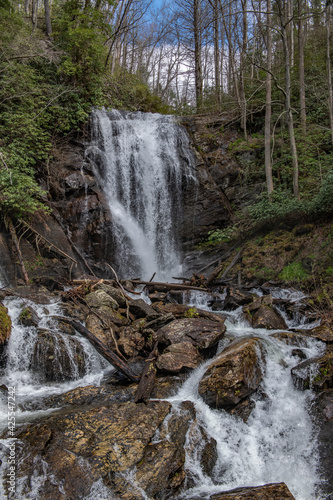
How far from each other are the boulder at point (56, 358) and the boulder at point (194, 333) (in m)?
1.70

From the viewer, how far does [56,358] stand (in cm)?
568

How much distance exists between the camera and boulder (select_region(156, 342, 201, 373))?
552 centimetres

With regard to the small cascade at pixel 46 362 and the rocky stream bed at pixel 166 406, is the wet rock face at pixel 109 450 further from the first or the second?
the small cascade at pixel 46 362

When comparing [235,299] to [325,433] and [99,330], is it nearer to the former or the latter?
[99,330]

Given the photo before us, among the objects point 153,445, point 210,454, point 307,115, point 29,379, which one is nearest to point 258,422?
point 210,454

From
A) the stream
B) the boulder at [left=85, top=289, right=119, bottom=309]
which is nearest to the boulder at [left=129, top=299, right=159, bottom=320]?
the boulder at [left=85, top=289, right=119, bottom=309]

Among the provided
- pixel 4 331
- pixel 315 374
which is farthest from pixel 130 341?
pixel 315 374

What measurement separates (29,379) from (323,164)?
504 inches

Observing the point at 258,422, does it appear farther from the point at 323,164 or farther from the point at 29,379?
the point at 323,164

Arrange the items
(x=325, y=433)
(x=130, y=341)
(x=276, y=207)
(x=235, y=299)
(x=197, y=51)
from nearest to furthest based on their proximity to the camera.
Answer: (x=325, y=433) → (x=130, y=341) → (x=235, y=299) → (x=276, y=207) → (x=197, y=51)

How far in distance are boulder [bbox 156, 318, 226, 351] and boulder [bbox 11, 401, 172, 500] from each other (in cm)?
185

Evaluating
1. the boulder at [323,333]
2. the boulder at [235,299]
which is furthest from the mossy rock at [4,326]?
the boulder at [323,333]

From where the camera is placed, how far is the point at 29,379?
5469 millimetres

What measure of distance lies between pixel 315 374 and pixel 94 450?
361 centimetres
